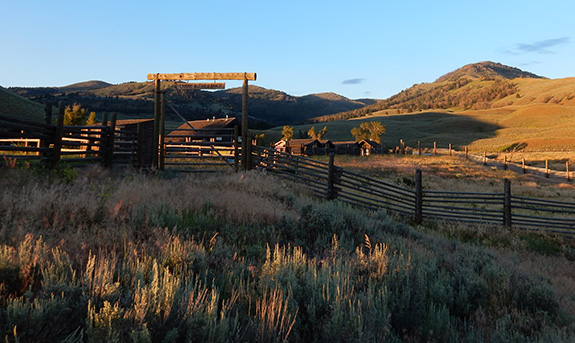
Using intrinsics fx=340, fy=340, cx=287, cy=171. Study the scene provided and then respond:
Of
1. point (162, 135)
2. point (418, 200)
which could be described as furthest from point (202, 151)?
point (418, 200)

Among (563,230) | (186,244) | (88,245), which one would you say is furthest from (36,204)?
(563,230)

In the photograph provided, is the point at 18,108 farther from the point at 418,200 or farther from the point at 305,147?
the point at 418,200

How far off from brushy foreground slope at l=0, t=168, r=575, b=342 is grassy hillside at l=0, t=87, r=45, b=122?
4407cm

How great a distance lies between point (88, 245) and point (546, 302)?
5.89 meters

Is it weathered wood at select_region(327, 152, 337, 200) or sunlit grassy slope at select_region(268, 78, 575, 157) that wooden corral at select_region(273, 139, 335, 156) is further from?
weathered wood at select_region(327, 152, 337, 200)

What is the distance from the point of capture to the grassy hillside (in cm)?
4088

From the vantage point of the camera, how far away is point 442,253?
6758 mm

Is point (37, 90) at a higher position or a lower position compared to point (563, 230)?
higher

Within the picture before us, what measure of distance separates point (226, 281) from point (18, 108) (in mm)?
52785

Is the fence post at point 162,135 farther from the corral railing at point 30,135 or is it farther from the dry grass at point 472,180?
the dry grass at point 472,180

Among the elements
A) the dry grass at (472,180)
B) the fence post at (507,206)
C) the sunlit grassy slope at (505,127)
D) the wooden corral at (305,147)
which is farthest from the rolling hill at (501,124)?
the fence post at (507,206)

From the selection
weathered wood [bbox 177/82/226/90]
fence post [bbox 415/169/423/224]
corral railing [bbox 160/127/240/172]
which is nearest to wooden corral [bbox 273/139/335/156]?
corral railing [bbox 160/127/240/172]

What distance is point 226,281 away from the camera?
357 centimetres

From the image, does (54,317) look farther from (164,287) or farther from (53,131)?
(53,131)
